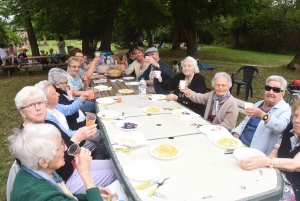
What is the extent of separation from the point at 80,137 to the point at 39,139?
753 millimetres

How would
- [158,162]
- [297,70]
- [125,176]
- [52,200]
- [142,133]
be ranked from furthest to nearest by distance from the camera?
1. [297,70]
2. [142,133]
3. [158,162]
4. [125,176]
5. [52,200]

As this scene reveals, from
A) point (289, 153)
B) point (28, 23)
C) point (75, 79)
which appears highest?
point (28, 23)

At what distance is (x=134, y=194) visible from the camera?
4.94ft

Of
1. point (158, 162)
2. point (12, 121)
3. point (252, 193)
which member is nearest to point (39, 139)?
point (158, 162)

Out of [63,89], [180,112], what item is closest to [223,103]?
[180,112]

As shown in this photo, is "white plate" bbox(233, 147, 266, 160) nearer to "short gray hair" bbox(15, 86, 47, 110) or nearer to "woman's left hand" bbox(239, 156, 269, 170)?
"woman's left hand" bbox(239, 156, 269, 170)

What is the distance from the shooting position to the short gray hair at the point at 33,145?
1442mm

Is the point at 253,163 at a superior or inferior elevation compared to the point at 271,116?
inferior

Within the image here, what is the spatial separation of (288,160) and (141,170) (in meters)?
1.22

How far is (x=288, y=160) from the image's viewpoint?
6.22 feet

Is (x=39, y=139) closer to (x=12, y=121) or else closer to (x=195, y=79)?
(x=195, y=79)

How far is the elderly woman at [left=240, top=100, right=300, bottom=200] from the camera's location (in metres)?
1.78

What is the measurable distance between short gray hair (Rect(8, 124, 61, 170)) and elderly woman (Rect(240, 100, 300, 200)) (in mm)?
1400

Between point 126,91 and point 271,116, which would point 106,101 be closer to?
point 126,91
